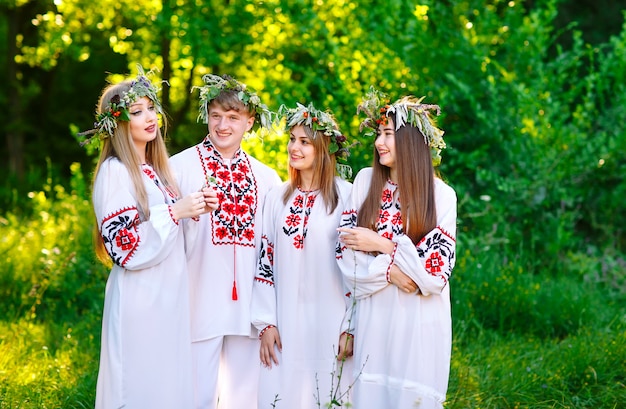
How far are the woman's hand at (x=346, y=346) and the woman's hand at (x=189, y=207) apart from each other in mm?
1001

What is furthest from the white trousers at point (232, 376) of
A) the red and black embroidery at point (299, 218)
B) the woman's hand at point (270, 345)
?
the red and black embroidery at point (299, 218)

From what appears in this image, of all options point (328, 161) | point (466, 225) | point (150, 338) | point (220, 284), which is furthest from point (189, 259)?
point (466, 225)

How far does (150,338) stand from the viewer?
4129 millimetres

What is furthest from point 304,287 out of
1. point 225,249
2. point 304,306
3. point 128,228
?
point 128,228

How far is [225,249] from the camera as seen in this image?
178 inches

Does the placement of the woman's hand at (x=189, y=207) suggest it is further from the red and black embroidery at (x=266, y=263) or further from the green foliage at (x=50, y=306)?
the green foliage at (x=50, y=306)

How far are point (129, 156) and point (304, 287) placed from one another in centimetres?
116

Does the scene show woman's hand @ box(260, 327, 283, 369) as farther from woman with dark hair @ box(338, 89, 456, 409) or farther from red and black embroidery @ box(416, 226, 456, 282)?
red and black embroidery @ box(416, 226, 456, 282)

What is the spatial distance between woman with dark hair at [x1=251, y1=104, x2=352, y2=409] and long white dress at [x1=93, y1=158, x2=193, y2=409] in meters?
0.50

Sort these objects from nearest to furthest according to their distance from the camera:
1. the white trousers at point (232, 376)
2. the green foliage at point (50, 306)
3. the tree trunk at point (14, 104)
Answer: the white trousers at point (232, 376)
the green foliage at point (50, 306)
the tree trunk at point (14, 104)

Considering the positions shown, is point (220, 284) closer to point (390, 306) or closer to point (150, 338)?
point (150, 338)

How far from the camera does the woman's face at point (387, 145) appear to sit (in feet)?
→ 13.6

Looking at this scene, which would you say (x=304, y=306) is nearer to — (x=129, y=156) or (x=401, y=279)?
(x=401, y=279)

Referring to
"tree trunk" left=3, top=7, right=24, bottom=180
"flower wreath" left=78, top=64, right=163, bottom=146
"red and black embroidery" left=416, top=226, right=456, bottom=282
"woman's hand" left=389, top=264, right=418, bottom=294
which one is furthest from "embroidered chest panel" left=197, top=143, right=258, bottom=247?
"tree trunk" left=3, top=7, right=24, bottom=180
